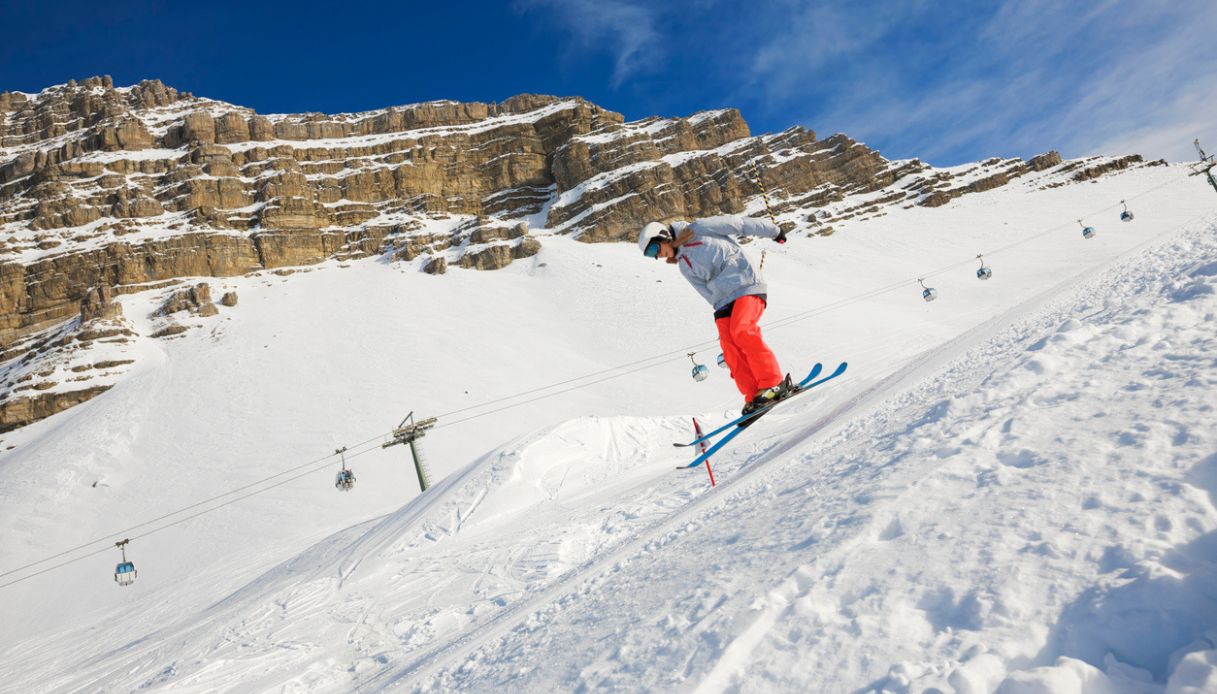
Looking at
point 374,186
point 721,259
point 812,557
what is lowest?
point 812,557

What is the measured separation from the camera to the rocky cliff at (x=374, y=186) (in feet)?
203

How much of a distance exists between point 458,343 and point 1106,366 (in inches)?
1657

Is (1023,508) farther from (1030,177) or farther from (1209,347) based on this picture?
(1030,177)

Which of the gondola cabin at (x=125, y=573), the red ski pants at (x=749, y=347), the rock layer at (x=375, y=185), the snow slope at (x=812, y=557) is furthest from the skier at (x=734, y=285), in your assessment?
the rock layer at (x=375, y=185)

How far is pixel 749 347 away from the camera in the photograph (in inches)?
252

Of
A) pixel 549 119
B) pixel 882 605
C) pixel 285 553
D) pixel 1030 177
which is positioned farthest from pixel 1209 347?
pixel 549 119

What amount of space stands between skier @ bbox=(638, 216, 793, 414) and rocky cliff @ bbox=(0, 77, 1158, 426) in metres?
55.6

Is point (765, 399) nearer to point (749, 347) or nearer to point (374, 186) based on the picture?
point (749, 347)

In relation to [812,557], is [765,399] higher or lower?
higher

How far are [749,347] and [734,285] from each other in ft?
2.42

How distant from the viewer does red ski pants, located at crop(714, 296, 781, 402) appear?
20.7ft

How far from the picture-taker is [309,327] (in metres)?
47.2

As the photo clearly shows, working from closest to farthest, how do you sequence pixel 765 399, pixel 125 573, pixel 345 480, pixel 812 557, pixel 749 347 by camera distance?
pixel 812 557
pixel 765 399
pixel 749 347
pixel 125 573
pixel 345 480

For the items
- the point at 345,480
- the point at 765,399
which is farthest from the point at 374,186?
the point at 765,399
